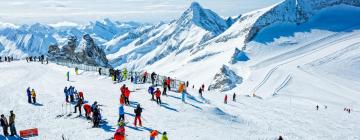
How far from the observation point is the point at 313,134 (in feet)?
139

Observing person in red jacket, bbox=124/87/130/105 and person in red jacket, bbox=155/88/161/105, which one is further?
person in red jacket, bbox=155/88/161/105

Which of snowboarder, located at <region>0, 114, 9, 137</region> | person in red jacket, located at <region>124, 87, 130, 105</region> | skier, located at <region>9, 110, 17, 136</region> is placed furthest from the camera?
person in red jacket, located at <region>124, 87, 130, 105</region>

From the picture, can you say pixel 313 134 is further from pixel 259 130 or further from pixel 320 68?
pixel 320 68

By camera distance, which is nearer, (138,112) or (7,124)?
(7,124)

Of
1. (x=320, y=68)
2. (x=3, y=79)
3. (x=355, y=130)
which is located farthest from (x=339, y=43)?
(x=3, y=79)

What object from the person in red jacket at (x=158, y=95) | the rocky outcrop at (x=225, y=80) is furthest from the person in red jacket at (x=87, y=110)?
the rocky outcrop at (x=225, y=80)

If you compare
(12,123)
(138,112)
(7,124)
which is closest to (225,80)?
(138,112)

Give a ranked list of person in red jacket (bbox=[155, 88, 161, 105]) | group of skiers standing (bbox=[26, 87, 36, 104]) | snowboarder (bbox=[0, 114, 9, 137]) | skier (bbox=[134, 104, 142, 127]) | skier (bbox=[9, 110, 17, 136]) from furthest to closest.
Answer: group of skiers standing (bbox=[26, 87, 36, 104]) → person in red jacket (bbox=[155, 88, 161, 105]) → skier (bbox=[134, 104, 142, 127]) → skier (bbox=[9, 110, 17, 136]) → snowboarder (bbox=[0, 114, 9, 137])

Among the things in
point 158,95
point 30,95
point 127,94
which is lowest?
point 30,95

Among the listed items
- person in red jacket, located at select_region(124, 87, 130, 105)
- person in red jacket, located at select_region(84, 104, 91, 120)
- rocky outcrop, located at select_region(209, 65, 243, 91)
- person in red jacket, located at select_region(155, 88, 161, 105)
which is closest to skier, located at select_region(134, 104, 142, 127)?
person in red jacket, located at select_region(84, 104, 91, 120)

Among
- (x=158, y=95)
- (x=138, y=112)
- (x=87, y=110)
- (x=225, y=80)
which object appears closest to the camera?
(x=138, y=112)

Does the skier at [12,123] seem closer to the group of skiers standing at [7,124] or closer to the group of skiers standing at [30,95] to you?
the group of skiers standing at [7,124]

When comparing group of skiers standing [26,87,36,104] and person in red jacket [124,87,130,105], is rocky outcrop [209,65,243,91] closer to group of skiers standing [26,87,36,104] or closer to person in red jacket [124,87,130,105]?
person in red jacket [124,87,130,105]

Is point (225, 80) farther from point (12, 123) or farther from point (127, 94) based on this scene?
point (12, 123)
